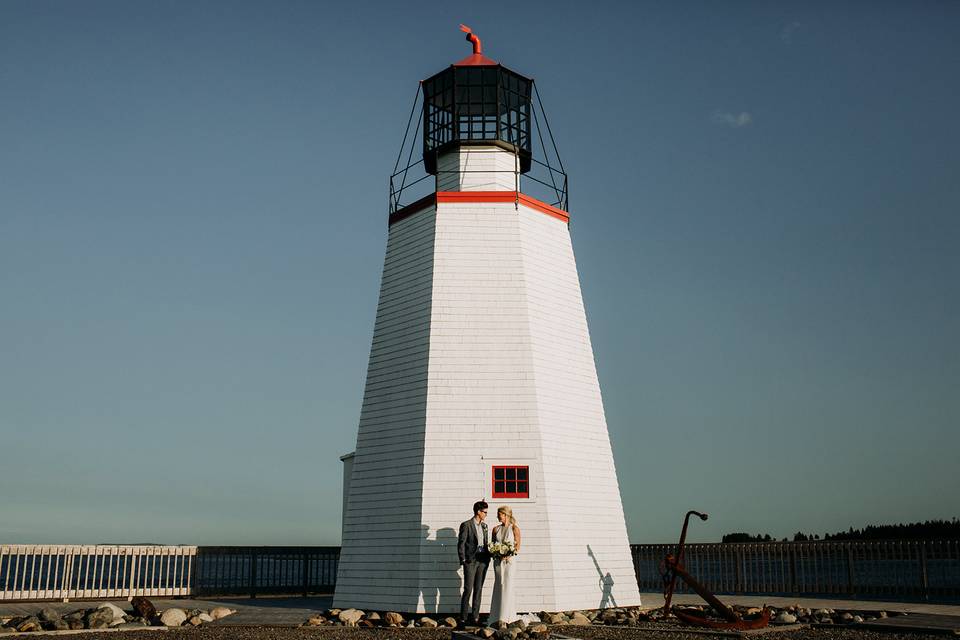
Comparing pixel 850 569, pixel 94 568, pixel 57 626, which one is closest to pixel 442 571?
pixel 57 626

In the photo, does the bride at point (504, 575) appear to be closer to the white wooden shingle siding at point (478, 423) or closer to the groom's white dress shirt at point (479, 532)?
the groom's white dress shirt at point (479, 532)

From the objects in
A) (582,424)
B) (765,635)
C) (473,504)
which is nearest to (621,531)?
(582,424)

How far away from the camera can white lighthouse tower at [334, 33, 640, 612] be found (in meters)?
13.7

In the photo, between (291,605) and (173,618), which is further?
(291,605)

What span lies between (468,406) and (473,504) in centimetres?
163

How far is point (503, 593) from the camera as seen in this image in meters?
12.4

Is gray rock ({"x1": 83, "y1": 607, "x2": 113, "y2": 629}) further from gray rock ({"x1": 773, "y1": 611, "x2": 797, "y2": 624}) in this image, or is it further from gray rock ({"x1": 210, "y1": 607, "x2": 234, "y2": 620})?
gray rock ({"x1": 773, "y1": 611, "x2": 797, "y2": 624})

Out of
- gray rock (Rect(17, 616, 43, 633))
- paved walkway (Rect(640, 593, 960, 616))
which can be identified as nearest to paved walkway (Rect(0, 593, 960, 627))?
paved walkway (Rect(640, 593, 960, 616))

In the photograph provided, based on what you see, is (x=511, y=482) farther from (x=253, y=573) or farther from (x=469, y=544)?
(x=253, y=573)

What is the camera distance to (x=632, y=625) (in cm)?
1265

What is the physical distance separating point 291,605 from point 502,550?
5826 millimetres

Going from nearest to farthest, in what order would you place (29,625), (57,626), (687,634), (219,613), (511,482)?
(687,634) < (29,625) < (57,626) < (511,482) < (219,613)

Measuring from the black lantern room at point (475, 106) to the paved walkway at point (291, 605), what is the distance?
8.55 meters

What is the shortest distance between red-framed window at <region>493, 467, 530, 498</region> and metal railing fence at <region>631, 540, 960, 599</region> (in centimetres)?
660
